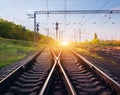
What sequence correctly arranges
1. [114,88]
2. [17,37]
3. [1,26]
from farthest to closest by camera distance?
[17,37] → [1,26] → [114,88]

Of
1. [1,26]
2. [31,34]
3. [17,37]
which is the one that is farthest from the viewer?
[31,34]

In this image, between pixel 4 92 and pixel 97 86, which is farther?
pixel 97 86

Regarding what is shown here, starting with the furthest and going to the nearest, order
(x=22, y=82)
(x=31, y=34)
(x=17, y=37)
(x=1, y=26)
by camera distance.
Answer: (x=31, y=34) < (x=17, y=37) < (x=1, y=26) < (x=22, y=82)

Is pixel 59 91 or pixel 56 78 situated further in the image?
pixel 56 78

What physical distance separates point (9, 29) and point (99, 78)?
114 meters

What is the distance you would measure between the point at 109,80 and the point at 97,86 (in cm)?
52

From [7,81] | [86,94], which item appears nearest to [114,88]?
[86,94]

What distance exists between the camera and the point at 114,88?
34.8ft

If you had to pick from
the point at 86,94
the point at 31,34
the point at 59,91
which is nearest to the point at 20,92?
the point at 59,91

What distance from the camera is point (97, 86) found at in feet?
38.6

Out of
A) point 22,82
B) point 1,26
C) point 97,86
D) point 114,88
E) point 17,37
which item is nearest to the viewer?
point 114,88

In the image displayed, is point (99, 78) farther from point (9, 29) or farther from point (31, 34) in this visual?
point (31, 34)

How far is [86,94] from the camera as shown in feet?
32.6

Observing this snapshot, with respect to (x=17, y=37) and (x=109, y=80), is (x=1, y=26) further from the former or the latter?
(x=109, y=80)
